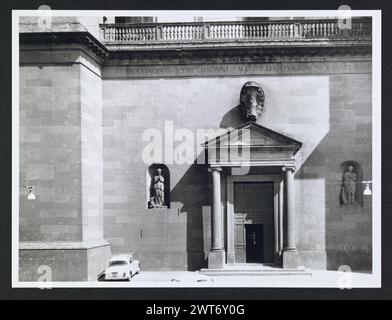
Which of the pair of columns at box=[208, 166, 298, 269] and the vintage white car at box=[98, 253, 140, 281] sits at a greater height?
the pair of columns at box=[208, 166, 298, 269]

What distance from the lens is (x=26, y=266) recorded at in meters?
18.2

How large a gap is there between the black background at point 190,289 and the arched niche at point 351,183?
5.34 metres

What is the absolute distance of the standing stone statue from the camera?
66.8ft

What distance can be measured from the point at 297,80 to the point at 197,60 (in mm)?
4225

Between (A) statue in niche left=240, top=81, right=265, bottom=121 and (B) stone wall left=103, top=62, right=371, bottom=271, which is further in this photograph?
(B) stone wall left=103, top=62, right=371, bottom=271

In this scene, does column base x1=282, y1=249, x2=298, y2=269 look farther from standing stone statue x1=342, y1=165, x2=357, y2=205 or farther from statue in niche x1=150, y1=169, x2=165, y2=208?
statue in niche x1=150, y1=169, x2=165, y2=208

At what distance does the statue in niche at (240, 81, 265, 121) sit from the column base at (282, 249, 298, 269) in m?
5.55

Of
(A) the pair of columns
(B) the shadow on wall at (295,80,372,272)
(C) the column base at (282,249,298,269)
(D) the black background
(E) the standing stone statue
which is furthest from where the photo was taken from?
(E) the standing stone statue

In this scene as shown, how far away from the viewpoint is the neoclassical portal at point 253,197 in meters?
19.8

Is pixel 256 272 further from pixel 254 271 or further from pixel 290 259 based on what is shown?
pixel 290 259

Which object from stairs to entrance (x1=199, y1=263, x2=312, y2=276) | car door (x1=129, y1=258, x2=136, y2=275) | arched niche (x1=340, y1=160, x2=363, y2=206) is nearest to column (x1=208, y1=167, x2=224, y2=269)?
stairs to entrance (x1=199, y1=263, x2=312, y2=276)

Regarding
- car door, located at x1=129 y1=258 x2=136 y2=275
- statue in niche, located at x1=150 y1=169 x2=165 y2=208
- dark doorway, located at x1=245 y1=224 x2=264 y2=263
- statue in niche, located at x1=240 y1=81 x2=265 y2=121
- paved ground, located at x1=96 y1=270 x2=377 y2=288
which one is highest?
statue in niche, located at x1=240 y1=81 x2=265 y2=121

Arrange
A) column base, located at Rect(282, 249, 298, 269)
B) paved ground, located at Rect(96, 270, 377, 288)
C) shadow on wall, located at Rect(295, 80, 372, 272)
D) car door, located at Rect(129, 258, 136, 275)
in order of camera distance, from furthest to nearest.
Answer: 1. shadow on wall, located at Rect(295, 80, 372, 272)
2. column base, located at Rect(282, 249, 298, 269)
3. car door, located at Rect(129, 258, 136, 275)
4. paved ground, located at Rect(96, 270, 377, 288)
